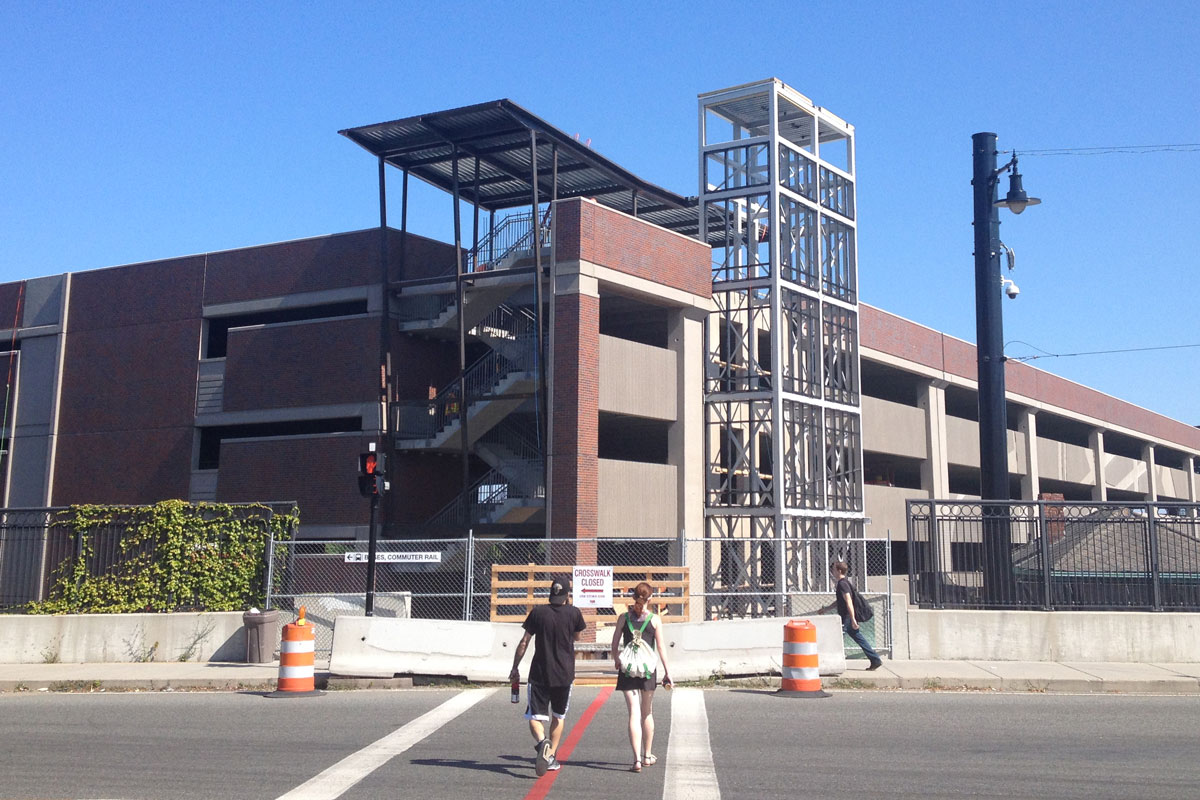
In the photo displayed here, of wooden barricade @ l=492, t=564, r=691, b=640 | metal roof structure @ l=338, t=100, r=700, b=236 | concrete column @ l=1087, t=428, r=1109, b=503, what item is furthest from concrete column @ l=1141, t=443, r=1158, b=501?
wooden barricade @ l=492, t=564, r=691, b=640

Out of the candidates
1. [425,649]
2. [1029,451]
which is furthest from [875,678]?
[1029,451]

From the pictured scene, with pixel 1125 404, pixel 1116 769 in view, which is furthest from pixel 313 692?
pixel 1125 404

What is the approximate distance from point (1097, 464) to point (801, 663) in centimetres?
4894

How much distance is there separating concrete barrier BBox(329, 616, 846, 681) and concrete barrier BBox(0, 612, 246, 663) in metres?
3.74

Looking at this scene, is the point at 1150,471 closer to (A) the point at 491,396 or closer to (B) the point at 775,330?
(B) the point at 775,330

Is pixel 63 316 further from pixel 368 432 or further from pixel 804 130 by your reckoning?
pixel 804 130

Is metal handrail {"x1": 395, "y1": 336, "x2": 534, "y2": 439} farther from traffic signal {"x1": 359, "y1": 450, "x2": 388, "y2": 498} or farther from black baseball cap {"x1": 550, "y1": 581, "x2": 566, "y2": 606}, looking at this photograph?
black baseball cap {"x1": 550, "y1": 581, "x2": 566, "y2": 606}

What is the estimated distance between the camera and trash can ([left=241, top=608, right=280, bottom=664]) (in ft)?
63.2

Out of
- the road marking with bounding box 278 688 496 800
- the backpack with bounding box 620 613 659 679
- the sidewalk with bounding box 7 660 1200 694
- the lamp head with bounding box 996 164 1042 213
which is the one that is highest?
the lamp head with bounding box 996 164 1042 213

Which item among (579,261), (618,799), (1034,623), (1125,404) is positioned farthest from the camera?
(1125,404)

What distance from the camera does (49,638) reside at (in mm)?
20094

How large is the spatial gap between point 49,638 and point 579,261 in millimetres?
15175

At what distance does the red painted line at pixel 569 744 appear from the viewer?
30.0 ft

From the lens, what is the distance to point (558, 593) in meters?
10.2
